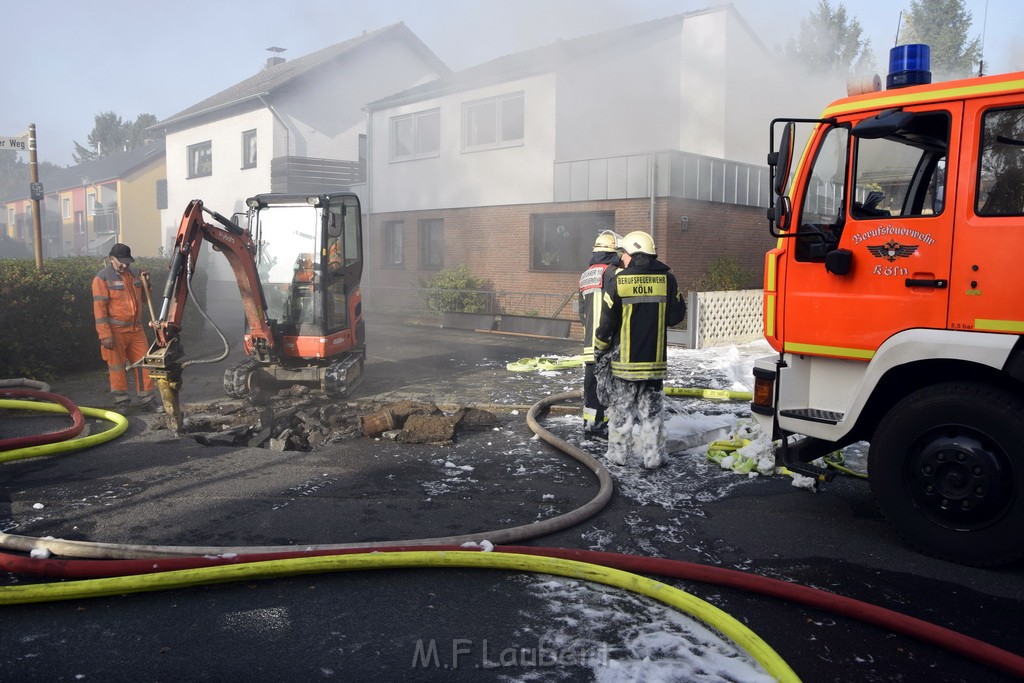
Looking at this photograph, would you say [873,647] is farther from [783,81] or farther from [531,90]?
[783,81]

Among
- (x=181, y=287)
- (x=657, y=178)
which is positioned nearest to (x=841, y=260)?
(x=181, y=287)

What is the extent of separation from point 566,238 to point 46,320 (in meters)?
11.6

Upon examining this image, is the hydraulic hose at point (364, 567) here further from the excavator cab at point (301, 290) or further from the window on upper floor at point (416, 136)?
the window on upper floor at point (416, 136)

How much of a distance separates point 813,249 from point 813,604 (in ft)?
7.26

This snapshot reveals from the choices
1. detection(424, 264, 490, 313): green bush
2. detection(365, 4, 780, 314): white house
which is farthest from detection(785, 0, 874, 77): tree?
detection(424, 264, 490, 313): green bush

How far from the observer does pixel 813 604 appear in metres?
3.53

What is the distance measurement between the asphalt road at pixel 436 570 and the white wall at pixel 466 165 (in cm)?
1268

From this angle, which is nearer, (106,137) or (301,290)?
(301,290)

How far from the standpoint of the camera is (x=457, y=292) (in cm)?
1967

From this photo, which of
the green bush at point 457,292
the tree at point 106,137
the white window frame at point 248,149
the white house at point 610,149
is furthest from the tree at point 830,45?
the tree at point 106,137

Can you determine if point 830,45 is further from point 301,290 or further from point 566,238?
point 301,290

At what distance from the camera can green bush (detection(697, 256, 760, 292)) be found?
17391 mm

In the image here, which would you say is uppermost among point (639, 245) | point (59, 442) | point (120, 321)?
point (639, 245)

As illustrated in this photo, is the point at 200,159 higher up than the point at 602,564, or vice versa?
the point at 200,159
